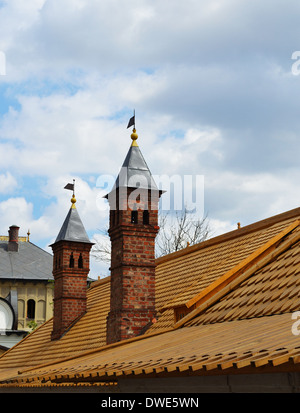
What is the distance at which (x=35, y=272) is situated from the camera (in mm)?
49156

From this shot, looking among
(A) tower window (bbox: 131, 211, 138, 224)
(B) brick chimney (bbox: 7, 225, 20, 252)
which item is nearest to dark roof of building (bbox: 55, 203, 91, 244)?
(A) tower window (bbox: 131, 211, 138, 224)

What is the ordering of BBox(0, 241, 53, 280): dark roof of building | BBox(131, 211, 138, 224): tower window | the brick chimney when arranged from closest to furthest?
BBox(131, 211, 138, 224): tower window < BBox(0, 241, 53, 280): dark roof of building < the brick chimney

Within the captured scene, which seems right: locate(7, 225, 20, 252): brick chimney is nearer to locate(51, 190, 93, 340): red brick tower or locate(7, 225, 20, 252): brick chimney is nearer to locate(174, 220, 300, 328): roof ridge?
locate(51, 190, 93, 340): red brick tower

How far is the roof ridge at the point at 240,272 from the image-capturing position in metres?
10.2

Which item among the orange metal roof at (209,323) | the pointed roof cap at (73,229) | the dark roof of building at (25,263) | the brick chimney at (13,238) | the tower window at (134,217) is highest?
the brick chimney at (13,238)

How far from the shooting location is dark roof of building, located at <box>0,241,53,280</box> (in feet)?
159

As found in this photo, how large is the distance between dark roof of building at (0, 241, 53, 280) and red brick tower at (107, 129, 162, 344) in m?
35.4

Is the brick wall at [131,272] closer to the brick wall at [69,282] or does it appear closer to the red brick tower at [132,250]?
the red brick tower at [132,250]

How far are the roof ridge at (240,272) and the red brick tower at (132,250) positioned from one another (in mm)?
2518

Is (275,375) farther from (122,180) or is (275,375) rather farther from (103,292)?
(103,292)

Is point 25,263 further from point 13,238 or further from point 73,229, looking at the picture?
point 73,229

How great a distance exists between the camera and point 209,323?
9.31 metres

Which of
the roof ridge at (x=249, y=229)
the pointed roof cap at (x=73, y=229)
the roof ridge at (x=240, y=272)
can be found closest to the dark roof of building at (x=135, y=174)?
the roof ridge at (x=249, y=229)
